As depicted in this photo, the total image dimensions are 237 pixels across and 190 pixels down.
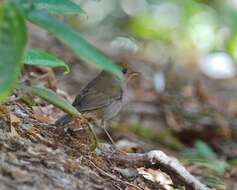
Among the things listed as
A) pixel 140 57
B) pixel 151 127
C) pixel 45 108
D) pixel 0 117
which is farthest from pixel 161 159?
pixel 140 57

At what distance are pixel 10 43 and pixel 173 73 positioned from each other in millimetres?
4812

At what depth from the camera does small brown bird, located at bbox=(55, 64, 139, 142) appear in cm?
413

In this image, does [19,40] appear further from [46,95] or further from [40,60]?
[40,60]

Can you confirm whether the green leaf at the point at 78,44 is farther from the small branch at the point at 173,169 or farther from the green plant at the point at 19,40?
the small branch at the point at 173,169

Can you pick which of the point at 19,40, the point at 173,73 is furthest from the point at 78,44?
the point at 173,73

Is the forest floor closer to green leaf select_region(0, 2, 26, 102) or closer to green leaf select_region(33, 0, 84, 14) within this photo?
green leaf select_region(0, 2, 26, 102)

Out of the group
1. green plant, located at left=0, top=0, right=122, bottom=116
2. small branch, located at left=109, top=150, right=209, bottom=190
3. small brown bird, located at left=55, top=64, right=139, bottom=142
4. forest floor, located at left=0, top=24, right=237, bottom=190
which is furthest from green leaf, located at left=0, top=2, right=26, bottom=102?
small brown bird, located at left=55, top=64, right=139, bottom=142

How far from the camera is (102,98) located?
14.3 ft

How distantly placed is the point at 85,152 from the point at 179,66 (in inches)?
182

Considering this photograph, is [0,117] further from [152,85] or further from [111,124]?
[152,85]

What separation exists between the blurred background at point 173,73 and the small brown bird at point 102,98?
0.81 feet

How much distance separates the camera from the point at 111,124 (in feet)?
16.7

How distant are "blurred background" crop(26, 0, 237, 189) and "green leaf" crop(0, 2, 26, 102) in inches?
77.1

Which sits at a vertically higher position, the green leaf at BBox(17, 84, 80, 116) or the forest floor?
the green leaf at BBox(17, 84, 80, 116)
